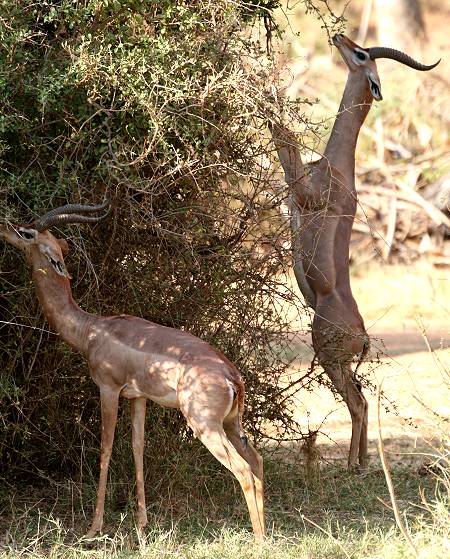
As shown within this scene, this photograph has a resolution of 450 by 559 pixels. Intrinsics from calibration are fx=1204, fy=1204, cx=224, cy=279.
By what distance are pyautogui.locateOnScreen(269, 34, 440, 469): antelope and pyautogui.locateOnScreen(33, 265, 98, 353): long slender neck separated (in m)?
1.55

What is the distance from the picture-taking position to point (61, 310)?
20.0 ft

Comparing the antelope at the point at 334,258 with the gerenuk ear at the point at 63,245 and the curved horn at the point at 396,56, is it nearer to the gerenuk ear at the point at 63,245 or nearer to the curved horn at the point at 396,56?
the curved horn at the point at 396,56

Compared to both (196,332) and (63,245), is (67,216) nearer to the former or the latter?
(63,245)

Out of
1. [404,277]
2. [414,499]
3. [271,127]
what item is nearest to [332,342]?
[414,499]

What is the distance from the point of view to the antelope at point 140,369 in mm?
5633

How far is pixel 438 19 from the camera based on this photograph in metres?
26.2

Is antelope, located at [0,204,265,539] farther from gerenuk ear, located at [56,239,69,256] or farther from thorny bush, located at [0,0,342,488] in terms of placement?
thorny bush, located at [0,0,342,488]

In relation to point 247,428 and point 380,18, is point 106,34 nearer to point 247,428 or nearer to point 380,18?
point 247,428

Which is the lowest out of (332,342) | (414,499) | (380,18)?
(414,499)

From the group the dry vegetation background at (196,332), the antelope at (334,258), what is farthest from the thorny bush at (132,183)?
Result: the antelope at (334,258)

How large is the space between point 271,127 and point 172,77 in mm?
668

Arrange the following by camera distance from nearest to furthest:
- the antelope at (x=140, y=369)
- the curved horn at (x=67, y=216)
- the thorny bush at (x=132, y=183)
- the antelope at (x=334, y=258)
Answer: the antelope at (x=140, y=369) < the curved horn at (x=67, y=216) < the thorny bush at (x=132, y=183) < the antelope at (x=334, y=258)

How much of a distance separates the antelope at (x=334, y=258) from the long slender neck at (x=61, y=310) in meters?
1.55

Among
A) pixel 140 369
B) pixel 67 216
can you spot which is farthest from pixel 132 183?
pixel 140 369
